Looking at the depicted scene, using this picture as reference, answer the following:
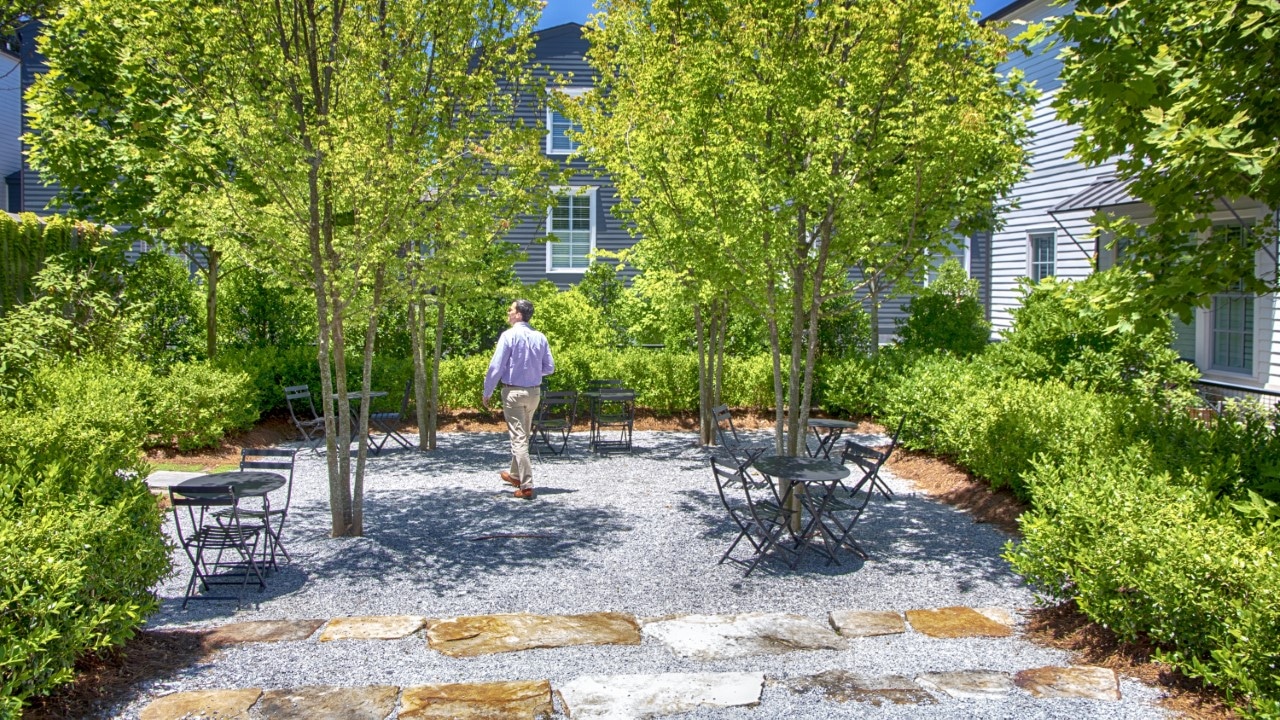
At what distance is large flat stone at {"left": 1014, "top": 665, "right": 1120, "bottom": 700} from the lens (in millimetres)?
4391

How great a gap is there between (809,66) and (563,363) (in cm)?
780

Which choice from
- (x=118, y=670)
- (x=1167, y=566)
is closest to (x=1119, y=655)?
(x=1167, y=566)

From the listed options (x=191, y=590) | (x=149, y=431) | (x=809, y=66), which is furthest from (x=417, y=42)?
(x=149, y=431)

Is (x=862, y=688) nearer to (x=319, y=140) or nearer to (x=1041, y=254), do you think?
(x=319, y=140)

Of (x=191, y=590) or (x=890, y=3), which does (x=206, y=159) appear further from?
(x=890, y=3)

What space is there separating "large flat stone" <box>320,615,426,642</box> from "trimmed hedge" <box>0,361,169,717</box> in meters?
0.97

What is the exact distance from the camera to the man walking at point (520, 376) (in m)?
8.91

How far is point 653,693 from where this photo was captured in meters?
4.44

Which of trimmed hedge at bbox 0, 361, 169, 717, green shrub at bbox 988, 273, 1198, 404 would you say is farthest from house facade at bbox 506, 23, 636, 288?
trimmed hedge at bbox 0, 361, 169, 717

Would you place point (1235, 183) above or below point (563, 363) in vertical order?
above

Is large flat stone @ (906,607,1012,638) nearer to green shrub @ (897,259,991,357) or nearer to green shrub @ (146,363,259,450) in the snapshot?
green shrub @ (897,259,991,357)

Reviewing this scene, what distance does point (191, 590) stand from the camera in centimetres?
591

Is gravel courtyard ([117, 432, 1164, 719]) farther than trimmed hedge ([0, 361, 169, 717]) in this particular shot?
Yes

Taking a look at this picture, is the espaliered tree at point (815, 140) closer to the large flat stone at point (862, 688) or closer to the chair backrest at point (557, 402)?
the large flat stone at point (862, 688)
